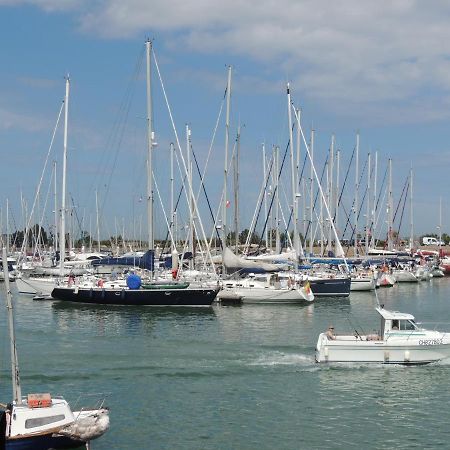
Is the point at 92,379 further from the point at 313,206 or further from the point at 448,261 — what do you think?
the point at 448,261

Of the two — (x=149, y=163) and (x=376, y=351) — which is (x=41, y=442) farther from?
(x=149, y=163)

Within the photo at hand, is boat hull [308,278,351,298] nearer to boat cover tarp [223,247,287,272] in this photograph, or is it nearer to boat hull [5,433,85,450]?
boat cover tarp [223,247,287,272]

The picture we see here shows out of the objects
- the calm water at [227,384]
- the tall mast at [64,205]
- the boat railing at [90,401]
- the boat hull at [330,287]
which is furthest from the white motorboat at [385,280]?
the boat railing at [90,401]

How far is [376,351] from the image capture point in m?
39.7

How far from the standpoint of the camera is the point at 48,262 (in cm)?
11200

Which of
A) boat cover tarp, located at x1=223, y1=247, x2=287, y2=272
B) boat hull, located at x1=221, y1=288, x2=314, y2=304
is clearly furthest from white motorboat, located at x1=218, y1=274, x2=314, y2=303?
boat cover tarp, located at x1=223, y1=247, x2=287, y2=272

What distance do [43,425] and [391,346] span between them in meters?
20.6

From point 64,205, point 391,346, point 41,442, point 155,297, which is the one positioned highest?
point 64,205

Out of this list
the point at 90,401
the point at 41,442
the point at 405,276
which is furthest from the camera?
the point at 405,276

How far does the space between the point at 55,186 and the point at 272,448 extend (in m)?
80.4

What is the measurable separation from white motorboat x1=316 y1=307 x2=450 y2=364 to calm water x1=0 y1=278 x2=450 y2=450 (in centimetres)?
61

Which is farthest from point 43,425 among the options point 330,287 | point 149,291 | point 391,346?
point 330,287

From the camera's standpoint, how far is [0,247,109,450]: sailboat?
80.5ft

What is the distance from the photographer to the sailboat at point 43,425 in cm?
2455
